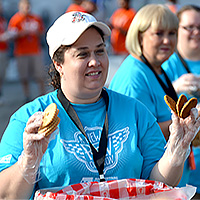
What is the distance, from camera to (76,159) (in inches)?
78.2

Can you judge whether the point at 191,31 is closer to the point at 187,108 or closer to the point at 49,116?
the point at 187,108

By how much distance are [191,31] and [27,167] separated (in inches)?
90.8

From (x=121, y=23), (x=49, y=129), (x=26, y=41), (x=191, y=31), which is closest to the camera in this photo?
(x=49, y=129)

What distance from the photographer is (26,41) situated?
803cm

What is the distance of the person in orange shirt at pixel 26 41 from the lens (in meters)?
7.89

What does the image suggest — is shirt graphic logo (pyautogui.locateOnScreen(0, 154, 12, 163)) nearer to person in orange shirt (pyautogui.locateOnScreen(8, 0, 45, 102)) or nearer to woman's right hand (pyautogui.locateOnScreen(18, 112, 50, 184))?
woman's right hand (pyautogui.locateOnScreen(18, 112, 50, 184))

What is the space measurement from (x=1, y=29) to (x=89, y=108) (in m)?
6.28

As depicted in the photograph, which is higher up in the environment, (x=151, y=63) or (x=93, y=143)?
(x=151, y=63)

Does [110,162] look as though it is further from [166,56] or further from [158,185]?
[166,56]

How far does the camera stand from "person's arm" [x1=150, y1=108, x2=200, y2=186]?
6.50 ft

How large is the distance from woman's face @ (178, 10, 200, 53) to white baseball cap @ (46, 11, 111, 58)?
1635 millimetres

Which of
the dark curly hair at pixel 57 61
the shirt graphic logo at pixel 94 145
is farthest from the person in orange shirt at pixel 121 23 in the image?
the shirt graphic logo at pixel 94 145

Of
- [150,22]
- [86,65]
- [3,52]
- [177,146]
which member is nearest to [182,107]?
[177,146]

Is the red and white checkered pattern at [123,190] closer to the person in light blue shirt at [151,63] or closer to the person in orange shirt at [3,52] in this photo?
the person in light blue shirt at [151,63]
